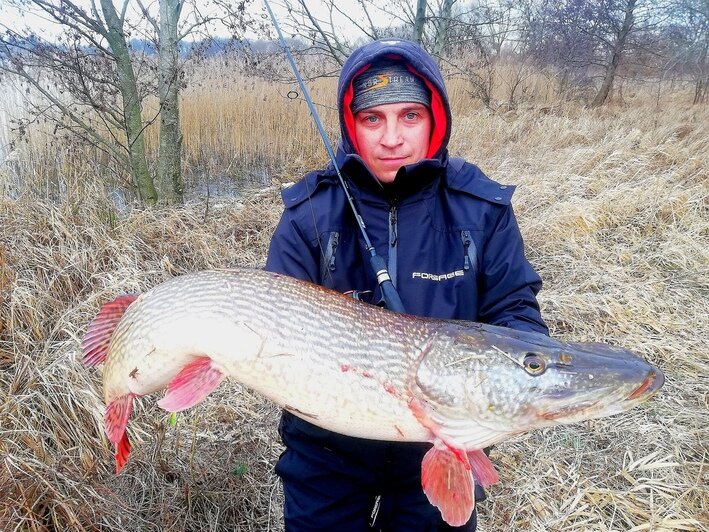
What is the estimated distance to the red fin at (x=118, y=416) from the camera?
1404 mm

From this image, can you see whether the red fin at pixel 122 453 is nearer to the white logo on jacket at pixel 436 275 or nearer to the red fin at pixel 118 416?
the red fin at pixel 118 416

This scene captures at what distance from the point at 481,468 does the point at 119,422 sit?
1.06 meters

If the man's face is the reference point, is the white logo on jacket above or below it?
below

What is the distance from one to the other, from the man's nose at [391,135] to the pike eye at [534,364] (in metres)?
0.78

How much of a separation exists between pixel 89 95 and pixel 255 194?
2.00m

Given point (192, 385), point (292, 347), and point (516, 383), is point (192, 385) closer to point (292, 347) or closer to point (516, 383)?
point (292, 347)

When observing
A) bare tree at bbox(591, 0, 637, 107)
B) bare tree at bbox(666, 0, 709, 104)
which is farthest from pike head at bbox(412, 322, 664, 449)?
bare tree at bbox(666, 0, 709, 104)

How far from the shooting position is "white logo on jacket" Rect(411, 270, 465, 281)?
1.45 meters

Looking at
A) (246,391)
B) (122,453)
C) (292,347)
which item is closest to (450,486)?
(292,347)

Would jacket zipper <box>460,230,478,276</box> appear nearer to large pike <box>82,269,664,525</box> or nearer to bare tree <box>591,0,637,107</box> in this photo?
large pike <box>82,269,664,525</box>

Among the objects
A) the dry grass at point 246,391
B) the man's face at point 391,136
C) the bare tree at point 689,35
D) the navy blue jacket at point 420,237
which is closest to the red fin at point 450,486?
the navy blue jacket at point 420,237

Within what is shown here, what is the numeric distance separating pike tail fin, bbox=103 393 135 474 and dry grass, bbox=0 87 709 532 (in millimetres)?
317

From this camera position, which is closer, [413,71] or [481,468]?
[481,468]

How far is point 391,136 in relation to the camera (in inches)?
60.7
